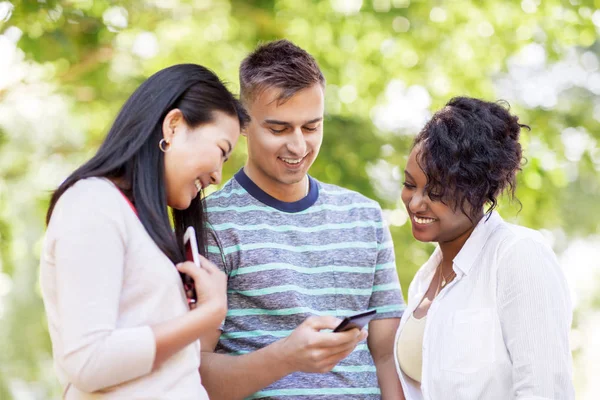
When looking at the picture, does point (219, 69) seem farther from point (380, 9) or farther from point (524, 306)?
point (524, 306)

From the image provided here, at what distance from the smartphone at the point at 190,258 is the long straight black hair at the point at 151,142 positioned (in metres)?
0.02

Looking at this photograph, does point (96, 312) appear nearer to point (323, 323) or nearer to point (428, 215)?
point (323, 323)

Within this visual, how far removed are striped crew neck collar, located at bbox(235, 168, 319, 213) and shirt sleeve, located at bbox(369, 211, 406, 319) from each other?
273mm

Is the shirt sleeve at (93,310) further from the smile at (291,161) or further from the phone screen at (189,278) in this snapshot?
the smile at (291,161)

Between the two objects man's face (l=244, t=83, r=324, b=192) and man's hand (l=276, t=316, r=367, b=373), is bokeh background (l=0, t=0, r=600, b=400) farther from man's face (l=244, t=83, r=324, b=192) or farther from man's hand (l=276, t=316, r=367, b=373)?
man's hand (l=276, t=316, r=367, b=373)

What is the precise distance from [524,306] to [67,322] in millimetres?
1270

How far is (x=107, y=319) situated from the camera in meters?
1.84

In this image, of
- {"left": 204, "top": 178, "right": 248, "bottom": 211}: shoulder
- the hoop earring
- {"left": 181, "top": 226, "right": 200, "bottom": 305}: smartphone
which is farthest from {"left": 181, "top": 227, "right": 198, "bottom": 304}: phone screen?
{"left": 204, "top": 178, "right": 248, "bottom": 211}: shoulder

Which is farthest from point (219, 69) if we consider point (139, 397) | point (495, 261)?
point (139, 397)

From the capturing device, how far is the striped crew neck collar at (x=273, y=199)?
2.84 m

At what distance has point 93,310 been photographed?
71.9 inches

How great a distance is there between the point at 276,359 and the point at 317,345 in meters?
0.17

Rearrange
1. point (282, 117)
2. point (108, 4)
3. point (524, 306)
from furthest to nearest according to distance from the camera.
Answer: point (108, 4), point (282, 117), point (524, 306)

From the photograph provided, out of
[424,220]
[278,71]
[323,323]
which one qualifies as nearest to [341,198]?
[424,220]
